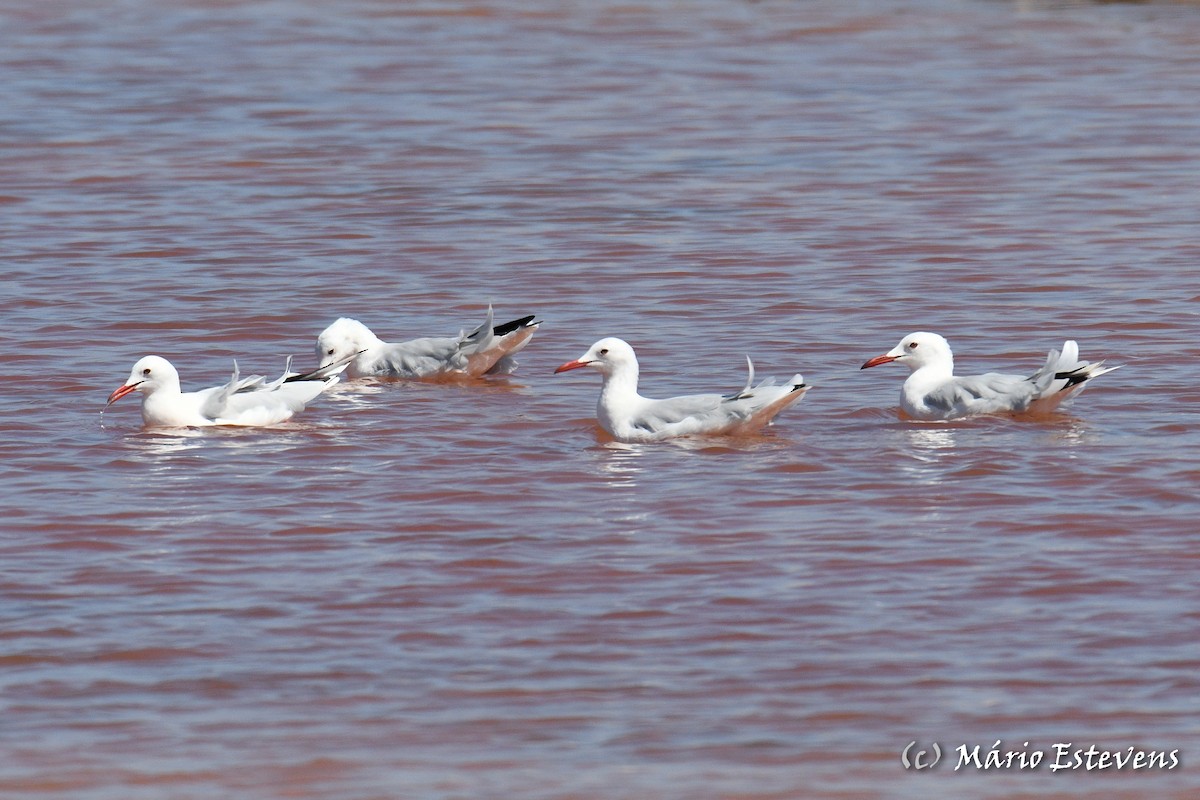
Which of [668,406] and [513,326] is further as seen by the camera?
[513,326]

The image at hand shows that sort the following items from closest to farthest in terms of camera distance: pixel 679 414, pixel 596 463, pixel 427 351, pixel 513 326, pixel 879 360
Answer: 1. pixel 596 463
2. pixel 679 414
3. pixel 879 360
4. pixel 513 326
5. pixel 427 351

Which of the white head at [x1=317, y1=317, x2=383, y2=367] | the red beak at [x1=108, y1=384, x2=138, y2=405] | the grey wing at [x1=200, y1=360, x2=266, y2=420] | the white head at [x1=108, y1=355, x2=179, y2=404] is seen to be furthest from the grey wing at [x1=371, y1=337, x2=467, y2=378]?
the red beak at [x1=108, y1=384, x2=138, y2=405]

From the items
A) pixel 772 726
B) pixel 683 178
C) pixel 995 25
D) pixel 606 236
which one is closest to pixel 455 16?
pixel 995 25

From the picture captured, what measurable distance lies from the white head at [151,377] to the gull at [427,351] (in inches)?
57.0

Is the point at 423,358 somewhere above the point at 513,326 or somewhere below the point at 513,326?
below

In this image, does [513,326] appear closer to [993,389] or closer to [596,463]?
[596,463]

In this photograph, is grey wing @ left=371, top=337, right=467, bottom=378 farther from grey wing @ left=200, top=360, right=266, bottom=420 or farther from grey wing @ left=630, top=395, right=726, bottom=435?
grey wing @ left=630, top=395, right=726, bottom=435

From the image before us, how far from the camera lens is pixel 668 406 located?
431 inches

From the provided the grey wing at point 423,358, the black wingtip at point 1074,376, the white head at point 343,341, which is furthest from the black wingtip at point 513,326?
the black wingtip at point 1074,376

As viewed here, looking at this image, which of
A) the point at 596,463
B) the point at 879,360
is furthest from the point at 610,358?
the point at 879,360

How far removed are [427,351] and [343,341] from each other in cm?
49

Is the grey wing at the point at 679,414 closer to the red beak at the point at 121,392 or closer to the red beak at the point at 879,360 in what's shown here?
the red beak at the point at 879,360

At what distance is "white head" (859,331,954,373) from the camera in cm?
1150

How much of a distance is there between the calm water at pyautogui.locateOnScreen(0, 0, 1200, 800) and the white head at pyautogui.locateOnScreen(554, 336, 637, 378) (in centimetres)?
42
